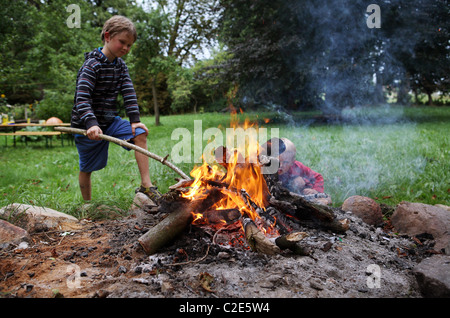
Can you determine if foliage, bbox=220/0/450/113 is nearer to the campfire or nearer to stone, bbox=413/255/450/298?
the campfire

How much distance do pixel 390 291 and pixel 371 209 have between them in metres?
1.38

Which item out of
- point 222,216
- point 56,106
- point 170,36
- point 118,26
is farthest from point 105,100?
point 170,36

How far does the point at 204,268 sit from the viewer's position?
193 cm

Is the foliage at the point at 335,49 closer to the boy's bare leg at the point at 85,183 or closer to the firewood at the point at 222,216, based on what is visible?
the boy's bare leg at the point at 85,183

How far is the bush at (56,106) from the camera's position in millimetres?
10734

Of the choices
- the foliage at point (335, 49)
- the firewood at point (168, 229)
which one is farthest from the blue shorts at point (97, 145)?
the foliage at point (335, 49)

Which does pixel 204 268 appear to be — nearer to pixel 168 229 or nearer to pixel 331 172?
pixel 168 229

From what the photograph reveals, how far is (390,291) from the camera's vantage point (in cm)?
181

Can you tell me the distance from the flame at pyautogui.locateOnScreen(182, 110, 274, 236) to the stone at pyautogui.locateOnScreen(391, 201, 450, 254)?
1.38 m

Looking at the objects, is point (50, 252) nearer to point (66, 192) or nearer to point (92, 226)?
point (92, 226)

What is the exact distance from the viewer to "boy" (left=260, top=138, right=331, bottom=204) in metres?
3.52

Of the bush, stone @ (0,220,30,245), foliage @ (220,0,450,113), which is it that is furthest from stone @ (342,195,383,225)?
the bush

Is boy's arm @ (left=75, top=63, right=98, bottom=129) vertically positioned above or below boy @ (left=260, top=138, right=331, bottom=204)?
above

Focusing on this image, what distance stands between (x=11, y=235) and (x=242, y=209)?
189 centimetres
